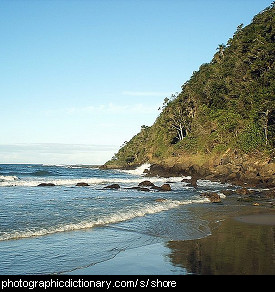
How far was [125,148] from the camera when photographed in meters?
113

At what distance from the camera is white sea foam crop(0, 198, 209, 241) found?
10.7 m

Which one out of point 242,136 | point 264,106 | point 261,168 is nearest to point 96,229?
point 261,168

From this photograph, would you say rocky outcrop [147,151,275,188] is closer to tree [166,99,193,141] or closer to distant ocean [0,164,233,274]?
tree [166,99,193,141]

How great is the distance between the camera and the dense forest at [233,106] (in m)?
37.8

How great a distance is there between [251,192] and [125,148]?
291 feet

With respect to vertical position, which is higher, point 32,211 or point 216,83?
point 216,83

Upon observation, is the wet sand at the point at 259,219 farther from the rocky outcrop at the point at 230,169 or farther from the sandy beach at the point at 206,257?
the rocky outcrop at the point at 230,169

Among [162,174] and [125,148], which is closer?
[162,174]

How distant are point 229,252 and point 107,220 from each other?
20.5ft

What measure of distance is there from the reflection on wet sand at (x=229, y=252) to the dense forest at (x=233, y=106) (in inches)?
Answer: 1018

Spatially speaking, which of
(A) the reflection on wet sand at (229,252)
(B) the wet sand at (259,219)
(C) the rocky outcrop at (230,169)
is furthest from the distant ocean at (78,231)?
(C) the rocky outcrop at (230,169)

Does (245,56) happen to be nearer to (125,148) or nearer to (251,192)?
(251,192)

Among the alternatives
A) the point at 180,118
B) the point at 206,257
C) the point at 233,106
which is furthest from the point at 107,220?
the point at 180,118

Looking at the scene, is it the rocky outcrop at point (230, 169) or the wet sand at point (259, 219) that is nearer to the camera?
the wet sand at point (259, 219)
